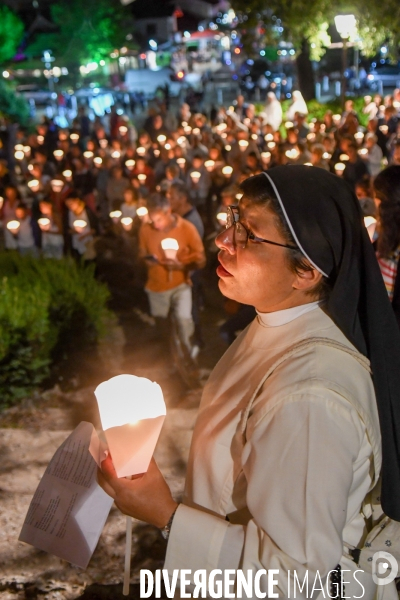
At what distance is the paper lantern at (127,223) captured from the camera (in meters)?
9.09

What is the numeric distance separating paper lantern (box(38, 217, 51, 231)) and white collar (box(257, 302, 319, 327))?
7.09m

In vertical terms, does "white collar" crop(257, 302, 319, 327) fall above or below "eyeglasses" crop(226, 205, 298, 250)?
below

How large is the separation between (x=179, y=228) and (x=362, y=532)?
15.5 ft

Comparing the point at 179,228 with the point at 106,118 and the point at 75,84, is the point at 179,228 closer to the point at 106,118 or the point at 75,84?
the point at 106,118

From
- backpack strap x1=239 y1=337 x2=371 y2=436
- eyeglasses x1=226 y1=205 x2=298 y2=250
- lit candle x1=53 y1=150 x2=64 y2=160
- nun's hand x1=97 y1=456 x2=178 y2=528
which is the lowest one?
lit candle x1=53 y1=150 x2=64 y2=160

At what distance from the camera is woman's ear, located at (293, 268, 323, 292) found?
1.81m


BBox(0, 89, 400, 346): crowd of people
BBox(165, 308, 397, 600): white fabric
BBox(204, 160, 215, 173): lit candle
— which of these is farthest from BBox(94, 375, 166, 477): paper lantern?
BBox(204, 160, 215, 173): lit candle

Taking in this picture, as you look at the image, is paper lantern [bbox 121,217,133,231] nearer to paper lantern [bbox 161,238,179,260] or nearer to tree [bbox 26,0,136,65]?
paper lantern [bbox 161,238,179,260]

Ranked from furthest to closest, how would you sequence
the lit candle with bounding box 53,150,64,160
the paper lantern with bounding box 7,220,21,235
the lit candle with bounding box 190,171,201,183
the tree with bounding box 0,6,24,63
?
1. the tree with bounding box 0,6,24,63
2. the lit candle with bounding box 53,150,64,160
3. the lit candle with bounding box 190,171,201,183
4. the paper lantern with bounding box 7,220,21,235

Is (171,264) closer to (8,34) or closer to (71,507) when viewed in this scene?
(71,507)

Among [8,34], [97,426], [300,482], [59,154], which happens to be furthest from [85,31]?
[300,482]

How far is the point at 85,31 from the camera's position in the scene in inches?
1594

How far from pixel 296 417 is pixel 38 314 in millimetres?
4283

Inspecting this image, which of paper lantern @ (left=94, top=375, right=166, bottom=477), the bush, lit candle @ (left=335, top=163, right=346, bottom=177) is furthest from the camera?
lit candle @ (left=335, top=163, right=346, bottom=177)
